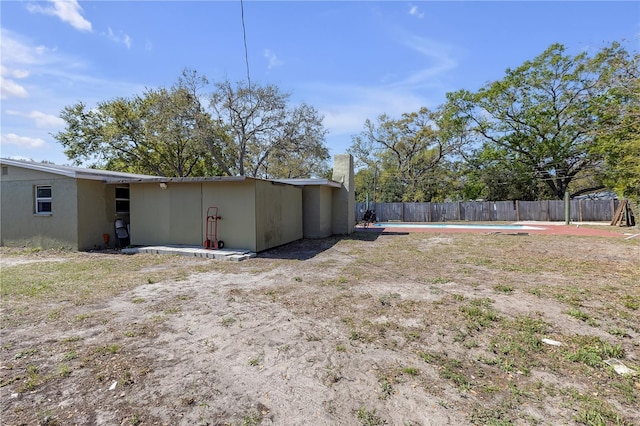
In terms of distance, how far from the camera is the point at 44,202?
9414mm

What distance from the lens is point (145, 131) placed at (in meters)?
22.2

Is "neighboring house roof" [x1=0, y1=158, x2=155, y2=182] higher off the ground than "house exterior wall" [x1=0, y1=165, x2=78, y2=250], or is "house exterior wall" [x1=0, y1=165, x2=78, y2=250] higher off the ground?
"neighboring house roof" [x1=0, y1=158, x2=155, y2=182]

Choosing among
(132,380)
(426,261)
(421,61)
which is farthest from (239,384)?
(421,61)

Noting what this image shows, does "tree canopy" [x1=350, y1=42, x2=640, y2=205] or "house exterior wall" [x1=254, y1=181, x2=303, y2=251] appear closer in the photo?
"house exterior wall" [x1=254, y1=181, x2=303, y2=251]

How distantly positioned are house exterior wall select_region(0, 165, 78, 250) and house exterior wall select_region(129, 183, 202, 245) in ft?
4.77

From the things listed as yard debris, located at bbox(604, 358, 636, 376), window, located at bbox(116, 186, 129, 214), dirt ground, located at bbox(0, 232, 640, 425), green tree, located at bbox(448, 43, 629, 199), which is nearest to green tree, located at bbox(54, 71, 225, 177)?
window, located at bbox(116, 186, 129, 214)

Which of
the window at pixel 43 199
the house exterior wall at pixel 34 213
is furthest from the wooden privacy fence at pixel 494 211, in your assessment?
the window at pixel 43 199

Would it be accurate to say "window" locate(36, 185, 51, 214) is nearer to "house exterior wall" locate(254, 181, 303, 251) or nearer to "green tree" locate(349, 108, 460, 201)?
"house exterior wall" locate(254, 181, 303, 251)

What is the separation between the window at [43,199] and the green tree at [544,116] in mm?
28005

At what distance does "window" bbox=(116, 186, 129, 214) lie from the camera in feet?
33.8

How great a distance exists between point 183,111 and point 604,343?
74.8 feet

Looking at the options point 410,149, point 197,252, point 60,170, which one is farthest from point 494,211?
point 60,170

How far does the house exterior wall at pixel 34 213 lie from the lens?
29.6ft

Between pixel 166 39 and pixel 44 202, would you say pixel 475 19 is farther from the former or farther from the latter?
pixel 44 202
